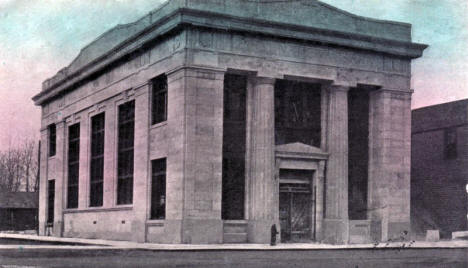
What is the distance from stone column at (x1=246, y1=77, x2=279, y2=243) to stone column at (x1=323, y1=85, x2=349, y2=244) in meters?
3.21

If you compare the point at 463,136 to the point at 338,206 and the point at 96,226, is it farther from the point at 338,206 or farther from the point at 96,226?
the point at 96,226

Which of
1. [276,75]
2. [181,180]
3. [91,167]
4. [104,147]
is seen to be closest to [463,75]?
[276,75]

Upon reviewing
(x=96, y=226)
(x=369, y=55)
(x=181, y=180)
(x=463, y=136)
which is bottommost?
(x=96, y=226)

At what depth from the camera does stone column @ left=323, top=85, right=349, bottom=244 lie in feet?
→ 119

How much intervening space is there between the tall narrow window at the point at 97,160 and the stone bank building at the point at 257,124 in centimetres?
234

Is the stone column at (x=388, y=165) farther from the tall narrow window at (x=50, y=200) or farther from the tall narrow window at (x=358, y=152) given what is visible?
the tall narrow window at (x=50, y=200)

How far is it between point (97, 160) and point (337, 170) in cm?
1614

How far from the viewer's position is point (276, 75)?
34.9m

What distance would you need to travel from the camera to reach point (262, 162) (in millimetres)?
34344

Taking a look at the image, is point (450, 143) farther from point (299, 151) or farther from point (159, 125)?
point (159, 125)

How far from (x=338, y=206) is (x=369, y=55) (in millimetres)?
8028

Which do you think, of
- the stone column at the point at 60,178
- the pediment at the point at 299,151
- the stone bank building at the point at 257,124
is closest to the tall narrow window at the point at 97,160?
the stone bank building at the point at 257,124

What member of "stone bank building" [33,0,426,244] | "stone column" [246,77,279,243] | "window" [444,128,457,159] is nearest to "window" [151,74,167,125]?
"stone bank building" [33,0,426,244]

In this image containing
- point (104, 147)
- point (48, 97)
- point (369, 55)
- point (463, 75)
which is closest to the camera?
point (463, 75)
